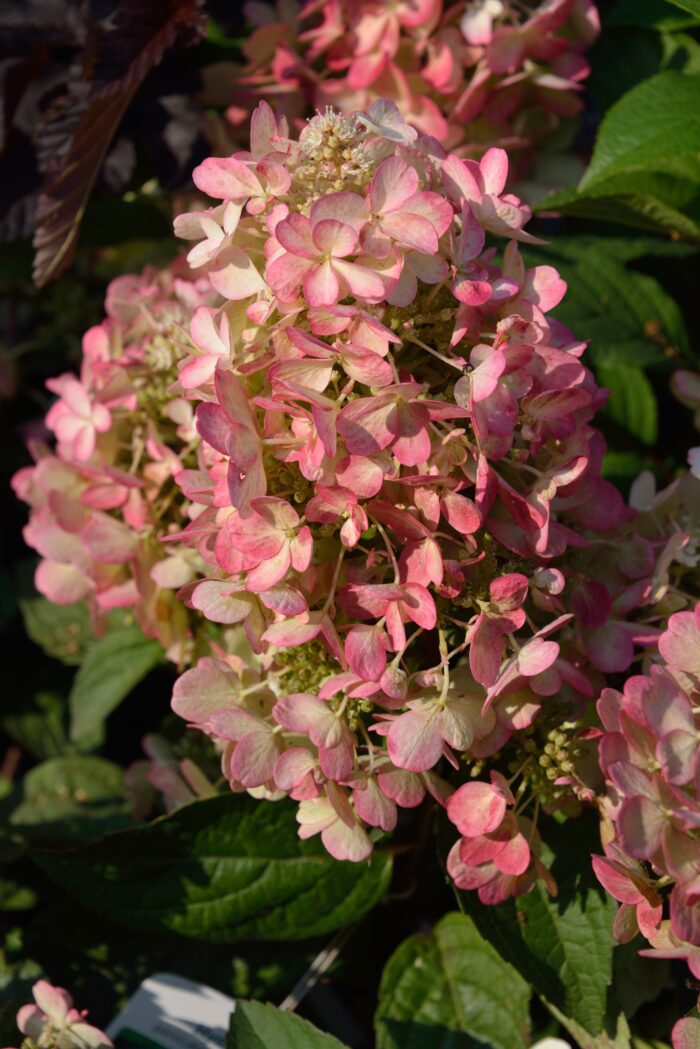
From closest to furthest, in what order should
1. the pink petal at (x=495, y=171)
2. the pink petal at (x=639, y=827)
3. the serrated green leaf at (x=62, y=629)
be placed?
the pink petal at (x=639, y=827)
the pink petal at (x=495, y=171)
the serrated green leaf at (x=62, y=629)

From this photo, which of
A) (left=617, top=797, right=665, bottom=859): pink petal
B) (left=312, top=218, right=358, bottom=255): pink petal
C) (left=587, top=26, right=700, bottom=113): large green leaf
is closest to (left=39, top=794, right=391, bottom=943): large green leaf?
(left=617, top=797, right=665, bottom=859): pink petal

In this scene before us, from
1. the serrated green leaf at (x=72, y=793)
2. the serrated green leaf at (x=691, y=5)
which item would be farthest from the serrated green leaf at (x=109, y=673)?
the serrated green leaf at (x=691, y=5)

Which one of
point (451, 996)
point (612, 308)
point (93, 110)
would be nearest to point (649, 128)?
point (612, 308)

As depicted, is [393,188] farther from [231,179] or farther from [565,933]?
[565,933]

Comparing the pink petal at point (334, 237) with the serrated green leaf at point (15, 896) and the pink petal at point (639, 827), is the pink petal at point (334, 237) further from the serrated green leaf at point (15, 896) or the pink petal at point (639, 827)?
the serrated green leaf at point (15, 896)

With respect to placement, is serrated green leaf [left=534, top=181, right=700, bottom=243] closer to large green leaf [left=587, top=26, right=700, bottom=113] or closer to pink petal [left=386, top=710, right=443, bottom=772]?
large green leaf [left=587, top=26, right=700, bottom=113]

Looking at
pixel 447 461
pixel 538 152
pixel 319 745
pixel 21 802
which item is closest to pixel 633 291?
pixel 538 152
